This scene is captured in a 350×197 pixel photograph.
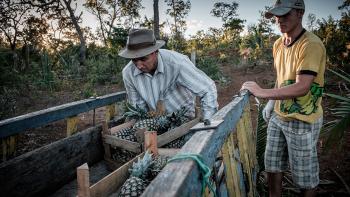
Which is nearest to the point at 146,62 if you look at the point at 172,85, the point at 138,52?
the point at 138,52

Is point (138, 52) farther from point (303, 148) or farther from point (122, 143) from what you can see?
point (303, 148)

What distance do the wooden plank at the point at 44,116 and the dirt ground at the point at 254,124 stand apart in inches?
100

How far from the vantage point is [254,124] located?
22.1 ft

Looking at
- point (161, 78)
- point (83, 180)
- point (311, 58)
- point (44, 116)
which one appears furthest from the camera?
point (161, 78)

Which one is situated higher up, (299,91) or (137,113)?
(299,91)

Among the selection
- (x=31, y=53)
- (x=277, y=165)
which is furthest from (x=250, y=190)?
(x=31, y=53)

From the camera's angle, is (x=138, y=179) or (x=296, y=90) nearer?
(x=138, y=179)

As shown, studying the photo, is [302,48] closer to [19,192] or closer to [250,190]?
[250,190]

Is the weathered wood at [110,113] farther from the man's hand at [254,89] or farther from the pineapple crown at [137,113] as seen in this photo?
the man's hand at [254,89]

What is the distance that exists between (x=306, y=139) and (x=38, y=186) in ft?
7.74

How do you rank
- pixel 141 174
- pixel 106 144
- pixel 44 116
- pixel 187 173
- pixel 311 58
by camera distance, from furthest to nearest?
pixel 106 144
pixel 44 116
pixel 311 58
pixel 141 174
pixel 187 173

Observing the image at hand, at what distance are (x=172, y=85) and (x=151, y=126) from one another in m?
0.88

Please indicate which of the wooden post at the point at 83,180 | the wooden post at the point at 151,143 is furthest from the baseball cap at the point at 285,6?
the wooden post at the point at 83,180

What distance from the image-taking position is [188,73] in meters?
3.24
